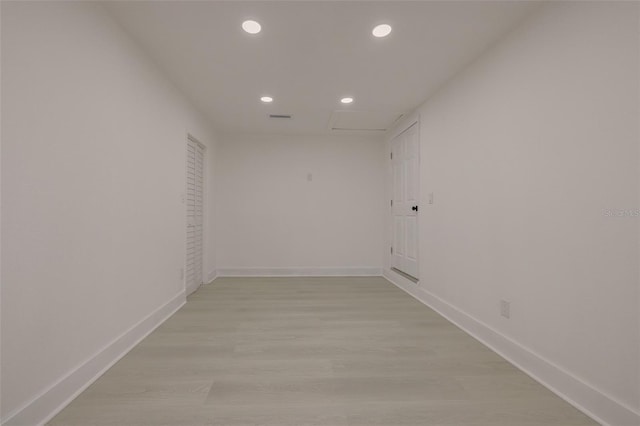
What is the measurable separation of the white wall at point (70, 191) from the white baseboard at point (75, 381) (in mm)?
26

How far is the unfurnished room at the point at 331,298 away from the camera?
1.47 m

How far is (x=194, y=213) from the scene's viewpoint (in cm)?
406

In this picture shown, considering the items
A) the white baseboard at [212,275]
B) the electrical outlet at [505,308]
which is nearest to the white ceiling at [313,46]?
the electrical outlet at [505,308]

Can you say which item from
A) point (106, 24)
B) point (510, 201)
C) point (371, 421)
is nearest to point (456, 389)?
point (371, 421)

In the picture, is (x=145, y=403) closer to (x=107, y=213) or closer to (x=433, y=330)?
(x=107, y=213)

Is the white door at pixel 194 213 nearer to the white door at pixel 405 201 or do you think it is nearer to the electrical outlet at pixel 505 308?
the white door at pixel 405 201

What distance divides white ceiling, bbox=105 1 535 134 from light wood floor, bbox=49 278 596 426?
7.90ft

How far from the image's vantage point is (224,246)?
5.17 meters

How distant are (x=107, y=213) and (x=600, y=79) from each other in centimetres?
306

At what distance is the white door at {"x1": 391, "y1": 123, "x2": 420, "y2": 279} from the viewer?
4.01m

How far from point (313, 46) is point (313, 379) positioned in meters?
2.47

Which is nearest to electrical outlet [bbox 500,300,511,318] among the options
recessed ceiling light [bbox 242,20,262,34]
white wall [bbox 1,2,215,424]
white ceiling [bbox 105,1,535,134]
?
white ceiling [bbox 105,1,535,134]

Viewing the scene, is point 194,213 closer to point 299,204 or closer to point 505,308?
point 299,204

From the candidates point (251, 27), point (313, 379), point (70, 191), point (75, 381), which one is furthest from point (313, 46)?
point (75, 381)
